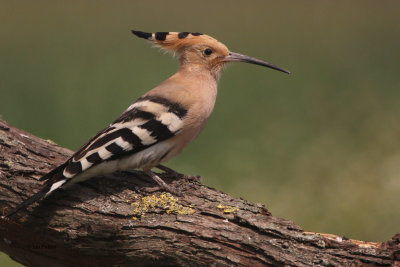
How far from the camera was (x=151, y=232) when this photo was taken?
2.55 metres

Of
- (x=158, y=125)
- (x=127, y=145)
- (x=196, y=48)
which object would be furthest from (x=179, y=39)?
(x=127, y=145)

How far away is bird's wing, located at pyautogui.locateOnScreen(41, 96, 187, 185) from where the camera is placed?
265 centimetres

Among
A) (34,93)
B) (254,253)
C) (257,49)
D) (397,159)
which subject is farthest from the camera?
(257,49)

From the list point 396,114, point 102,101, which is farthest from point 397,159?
point 102,101

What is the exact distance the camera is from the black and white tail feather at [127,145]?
2617mm

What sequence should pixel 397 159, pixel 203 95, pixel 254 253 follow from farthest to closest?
pixel 397 159 < pixel 203 95 < pixel 254 253

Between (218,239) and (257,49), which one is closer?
(218,239)

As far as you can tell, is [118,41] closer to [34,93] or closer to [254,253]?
[34,93]

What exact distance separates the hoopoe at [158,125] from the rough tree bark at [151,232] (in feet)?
0.33

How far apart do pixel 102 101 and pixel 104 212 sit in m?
2.78

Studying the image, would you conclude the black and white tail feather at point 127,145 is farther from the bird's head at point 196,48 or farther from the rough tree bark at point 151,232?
the bird's head at point 196,48

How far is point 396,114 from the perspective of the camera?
509cm

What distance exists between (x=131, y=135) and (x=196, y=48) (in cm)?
76

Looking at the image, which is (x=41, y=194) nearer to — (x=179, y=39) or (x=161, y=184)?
(x=161, y=184)
